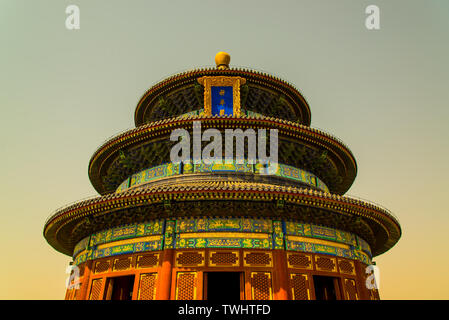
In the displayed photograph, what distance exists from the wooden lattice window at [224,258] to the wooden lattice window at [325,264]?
3.24 m

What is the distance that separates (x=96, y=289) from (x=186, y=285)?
4.01m

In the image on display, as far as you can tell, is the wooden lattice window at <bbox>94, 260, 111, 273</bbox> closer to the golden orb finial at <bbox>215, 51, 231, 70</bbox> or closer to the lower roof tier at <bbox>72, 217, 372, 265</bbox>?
the lower roof tier at <bbox>72, 217, 372, 265</bbox>

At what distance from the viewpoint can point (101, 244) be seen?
43.8 feet

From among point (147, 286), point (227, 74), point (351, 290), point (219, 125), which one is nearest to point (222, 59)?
point (227, 74)

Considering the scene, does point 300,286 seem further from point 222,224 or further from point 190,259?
point 190,259

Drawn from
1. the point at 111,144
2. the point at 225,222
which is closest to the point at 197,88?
the point at 111,144

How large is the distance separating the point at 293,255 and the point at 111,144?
32.7ft

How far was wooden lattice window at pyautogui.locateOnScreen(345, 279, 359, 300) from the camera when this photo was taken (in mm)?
12398

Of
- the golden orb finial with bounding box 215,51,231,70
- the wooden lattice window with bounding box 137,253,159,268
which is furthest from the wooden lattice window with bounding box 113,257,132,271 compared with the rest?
the golden orb finial with bounding box 215,51,231,70

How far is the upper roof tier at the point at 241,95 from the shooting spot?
18.0 metres

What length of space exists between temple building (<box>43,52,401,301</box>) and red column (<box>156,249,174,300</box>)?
0.03 m

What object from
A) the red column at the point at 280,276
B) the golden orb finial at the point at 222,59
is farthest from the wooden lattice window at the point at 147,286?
the golden orb finial at the point at 222,59

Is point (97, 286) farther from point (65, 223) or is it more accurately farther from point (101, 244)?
point (65, 223)

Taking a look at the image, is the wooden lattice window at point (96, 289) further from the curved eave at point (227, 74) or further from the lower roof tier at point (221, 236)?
the curved eave at point (227, 74)
